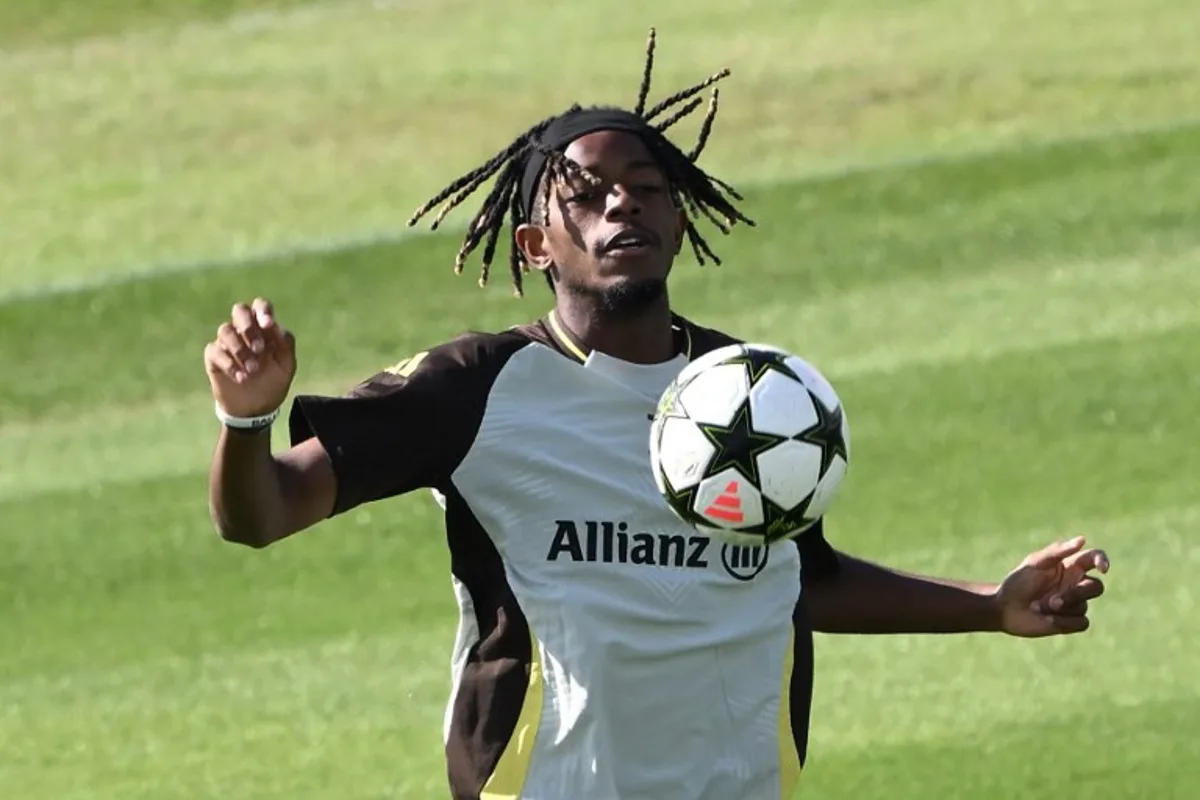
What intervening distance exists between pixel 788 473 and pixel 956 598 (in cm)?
96

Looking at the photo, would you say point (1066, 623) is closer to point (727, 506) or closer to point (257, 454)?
point (727, 506)

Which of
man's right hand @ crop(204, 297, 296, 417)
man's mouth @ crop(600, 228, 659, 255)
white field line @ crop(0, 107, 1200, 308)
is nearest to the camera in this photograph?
man's right hand @ crop(204, 297, 296, 417)

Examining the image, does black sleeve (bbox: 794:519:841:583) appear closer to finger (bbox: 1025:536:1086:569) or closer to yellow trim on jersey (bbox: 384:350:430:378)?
finger (bbox: 1025:536:1086:569)

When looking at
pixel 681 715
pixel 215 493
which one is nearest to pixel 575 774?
pixel 681 715

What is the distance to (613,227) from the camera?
218 inches

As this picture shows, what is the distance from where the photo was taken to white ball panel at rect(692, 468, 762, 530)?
206 inches

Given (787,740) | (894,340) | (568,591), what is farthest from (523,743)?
(894,340)

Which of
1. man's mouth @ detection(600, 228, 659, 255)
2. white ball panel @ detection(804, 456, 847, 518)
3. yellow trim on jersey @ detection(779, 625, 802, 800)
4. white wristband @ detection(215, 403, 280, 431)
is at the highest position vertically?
man's mouth @ detection(600, 228, 659, 255)

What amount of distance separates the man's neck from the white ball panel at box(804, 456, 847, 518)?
51 cm

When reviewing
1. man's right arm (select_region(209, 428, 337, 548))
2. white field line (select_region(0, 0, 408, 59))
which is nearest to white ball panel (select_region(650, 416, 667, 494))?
man's right arm (select_region(209, 428, 337, 548))

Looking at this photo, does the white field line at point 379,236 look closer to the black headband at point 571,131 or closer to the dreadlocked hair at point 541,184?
the dreadlocked hair at point 541,184

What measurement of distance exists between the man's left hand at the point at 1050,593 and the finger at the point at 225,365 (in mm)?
1941

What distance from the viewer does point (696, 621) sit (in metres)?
5.48

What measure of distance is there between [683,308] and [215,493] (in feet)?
26.8
